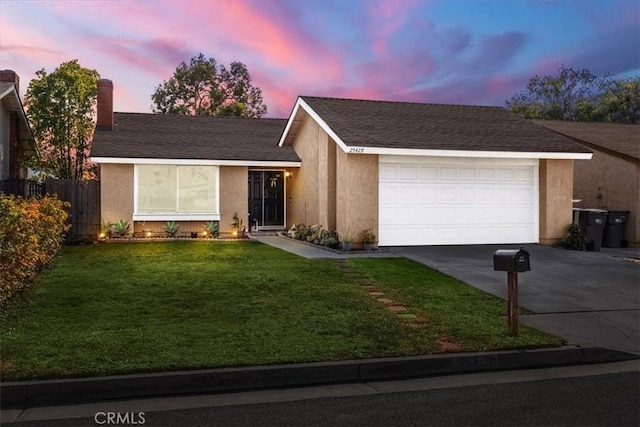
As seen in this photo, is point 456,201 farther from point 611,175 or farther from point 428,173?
point 611,175

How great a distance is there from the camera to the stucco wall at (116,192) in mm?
18469

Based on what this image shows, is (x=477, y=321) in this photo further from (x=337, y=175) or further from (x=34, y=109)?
(x=34, y=109)

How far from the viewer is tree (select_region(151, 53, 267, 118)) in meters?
42.2

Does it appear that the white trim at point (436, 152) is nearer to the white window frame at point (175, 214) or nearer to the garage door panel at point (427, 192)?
Answer: the garage door panel at point (427, 192)

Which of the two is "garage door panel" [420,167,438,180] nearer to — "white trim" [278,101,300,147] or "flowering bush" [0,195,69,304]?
"white trim" [278,101,300,147]

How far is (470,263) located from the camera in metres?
12.8

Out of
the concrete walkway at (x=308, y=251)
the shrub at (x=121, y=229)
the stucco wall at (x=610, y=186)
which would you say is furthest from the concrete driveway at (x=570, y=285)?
the shrub at (x=121, y=229)

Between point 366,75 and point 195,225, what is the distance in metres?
11.2

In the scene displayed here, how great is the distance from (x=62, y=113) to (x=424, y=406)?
95.1 feet

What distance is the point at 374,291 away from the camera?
385 inches

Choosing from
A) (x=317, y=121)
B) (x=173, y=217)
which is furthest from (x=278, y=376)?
(x=173, y=217)

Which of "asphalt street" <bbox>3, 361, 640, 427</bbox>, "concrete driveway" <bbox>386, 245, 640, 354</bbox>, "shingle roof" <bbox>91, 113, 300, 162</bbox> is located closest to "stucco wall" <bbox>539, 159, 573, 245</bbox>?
"concrete driveway" <bbox>386, 245, 640, 354</bbox>

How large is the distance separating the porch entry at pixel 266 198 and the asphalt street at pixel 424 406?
15947mm

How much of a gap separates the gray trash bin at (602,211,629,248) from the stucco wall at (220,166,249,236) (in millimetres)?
11524
